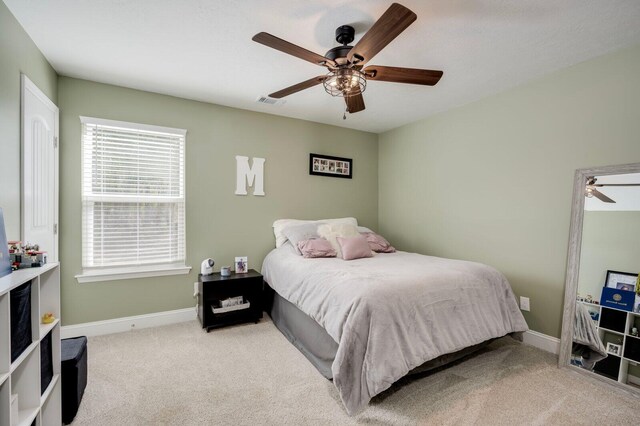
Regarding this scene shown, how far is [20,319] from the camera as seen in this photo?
1.23 metres

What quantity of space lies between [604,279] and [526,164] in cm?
113

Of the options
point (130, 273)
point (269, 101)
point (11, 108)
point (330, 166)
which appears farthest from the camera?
point (330, 166)

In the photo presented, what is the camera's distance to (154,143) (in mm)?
3051

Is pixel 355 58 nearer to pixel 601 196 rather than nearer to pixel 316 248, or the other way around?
pixel 316 248

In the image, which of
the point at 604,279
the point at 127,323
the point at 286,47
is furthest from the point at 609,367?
the point at 127,323

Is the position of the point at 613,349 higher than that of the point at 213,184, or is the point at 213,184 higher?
the point at 213,184

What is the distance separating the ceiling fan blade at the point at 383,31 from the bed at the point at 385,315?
149 cm

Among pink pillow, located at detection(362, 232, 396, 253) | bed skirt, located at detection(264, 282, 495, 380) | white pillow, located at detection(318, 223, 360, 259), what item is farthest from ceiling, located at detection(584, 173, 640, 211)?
white pillow, located at detection(318, 223, 360, 259)

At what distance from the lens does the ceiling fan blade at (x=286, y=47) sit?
63.2 inches

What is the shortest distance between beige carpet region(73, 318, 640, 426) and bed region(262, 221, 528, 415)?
161 mm

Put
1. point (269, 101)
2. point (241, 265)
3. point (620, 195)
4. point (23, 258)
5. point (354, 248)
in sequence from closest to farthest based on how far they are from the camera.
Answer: point (23, 258) < point (620, 195) < point (354, 248) < point (269, 101) < point (241, 265)

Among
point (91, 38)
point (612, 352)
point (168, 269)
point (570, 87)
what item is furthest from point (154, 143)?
point (612, 352)

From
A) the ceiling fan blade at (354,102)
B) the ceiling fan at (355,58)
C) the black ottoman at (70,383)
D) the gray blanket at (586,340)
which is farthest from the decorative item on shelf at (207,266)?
the gray blanket at (586,340)

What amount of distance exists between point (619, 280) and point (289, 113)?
3499 mm
